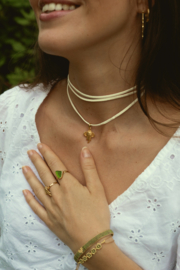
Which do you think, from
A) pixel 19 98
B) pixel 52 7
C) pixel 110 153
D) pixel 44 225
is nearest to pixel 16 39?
pixel 19 98

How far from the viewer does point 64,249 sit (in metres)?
1.40

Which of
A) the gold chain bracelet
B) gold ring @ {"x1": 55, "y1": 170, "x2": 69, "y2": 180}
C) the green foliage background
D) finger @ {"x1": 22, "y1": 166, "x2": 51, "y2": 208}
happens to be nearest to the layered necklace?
gold ring @ {"x1": 55, "y1": 170, "x2": 69, "y2": 180}

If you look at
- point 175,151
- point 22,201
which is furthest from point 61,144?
point 175,151

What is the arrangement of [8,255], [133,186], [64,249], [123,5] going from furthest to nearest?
[8,255] < [64,249] < [133,186] < [123,5]

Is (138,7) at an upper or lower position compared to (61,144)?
upper

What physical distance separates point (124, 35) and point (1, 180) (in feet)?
3.24

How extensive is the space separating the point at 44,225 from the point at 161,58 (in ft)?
3.20

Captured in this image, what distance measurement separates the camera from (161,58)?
138 centimetres

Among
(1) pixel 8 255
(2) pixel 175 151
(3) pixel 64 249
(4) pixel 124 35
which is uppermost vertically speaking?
(4) pixel 124 35

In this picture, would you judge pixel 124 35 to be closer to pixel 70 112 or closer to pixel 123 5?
pixel 123 5

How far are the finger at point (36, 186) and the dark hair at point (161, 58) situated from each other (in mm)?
628

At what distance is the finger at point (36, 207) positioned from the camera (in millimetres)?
1406

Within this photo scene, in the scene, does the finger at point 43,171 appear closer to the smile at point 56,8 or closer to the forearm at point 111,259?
the forearm at point 111,259

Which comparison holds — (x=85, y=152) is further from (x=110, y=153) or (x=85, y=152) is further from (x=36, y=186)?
(x=36, y=186)
